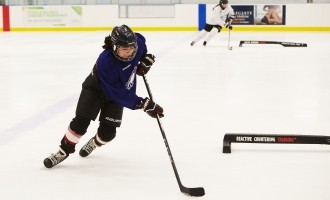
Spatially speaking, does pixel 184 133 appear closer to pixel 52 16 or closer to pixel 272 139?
pixel 272 139

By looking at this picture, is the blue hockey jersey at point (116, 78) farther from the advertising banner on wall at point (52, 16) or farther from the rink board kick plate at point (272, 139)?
the advertising banner on wall at point (52, 16)

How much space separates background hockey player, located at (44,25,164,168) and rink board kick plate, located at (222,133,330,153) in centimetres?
70

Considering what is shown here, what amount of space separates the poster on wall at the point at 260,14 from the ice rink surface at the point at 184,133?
7.51 meters

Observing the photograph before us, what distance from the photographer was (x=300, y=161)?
307 cm

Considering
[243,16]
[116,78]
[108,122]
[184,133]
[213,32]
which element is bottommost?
[184,133]

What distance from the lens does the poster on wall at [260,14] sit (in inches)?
605

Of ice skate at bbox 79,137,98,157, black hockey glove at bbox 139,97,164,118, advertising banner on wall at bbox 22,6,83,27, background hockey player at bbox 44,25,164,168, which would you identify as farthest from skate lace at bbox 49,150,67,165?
advertising banner on wall at bbox 22,6,83,27

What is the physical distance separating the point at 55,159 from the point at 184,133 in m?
1.13

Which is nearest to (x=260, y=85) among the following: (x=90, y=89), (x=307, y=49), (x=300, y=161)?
(x=300, y=161)

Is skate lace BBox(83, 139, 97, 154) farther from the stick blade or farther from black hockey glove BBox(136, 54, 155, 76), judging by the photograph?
the stick blade

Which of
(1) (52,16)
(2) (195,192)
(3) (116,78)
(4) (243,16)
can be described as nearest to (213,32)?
(4) (243,16)

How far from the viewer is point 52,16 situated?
16547mm

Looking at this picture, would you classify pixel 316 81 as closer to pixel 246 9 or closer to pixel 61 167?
pixel 61 167

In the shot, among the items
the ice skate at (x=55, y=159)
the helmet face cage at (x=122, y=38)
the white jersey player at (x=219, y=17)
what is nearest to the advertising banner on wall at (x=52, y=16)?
the white jersey player at (x=219, y=17)
